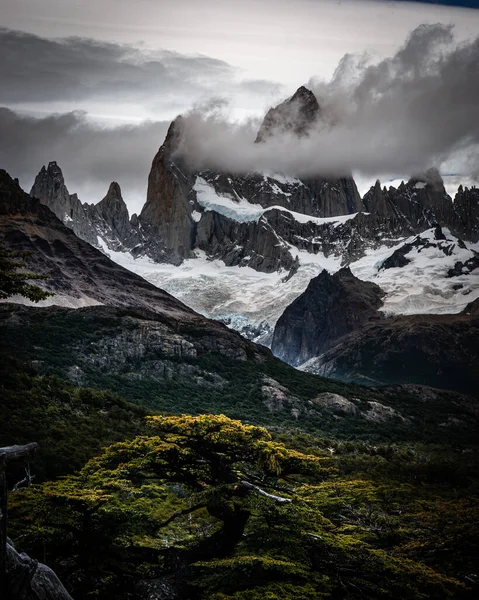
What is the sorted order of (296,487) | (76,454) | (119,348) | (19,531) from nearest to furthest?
1. (19,531)
2. (296,487)
3. (76,454)
4. (119,348)

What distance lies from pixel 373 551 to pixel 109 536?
9.89 m

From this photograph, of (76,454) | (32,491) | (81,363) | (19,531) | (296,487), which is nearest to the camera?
(19,531)

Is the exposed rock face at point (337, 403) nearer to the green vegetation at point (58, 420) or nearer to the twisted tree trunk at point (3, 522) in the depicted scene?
the green vegetation at point (58, 420)

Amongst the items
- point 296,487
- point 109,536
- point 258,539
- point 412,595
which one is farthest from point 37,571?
point 296,487

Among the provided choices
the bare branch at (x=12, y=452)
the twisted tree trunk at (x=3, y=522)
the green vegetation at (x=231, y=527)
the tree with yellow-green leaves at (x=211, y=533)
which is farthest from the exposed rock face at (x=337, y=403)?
the twisted tree trunk at (x=3, y=522)

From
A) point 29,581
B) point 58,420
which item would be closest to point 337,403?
point 58,420

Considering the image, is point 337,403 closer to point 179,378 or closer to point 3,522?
point 179,378

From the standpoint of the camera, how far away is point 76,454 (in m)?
52.0

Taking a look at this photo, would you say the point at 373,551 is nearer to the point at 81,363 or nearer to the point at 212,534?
the point at 212,534

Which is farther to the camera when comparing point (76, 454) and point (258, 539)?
point (76, 454)

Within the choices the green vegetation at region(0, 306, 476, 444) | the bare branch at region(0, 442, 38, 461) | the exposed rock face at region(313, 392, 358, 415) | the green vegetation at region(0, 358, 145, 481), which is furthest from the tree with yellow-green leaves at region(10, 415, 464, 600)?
the exposed rock face at region(313, 392, 358, 415)

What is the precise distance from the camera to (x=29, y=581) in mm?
14289

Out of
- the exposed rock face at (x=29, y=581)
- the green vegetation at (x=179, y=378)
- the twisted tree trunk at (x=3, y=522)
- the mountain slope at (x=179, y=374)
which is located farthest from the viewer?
the mountain slope at (x=179, y=374)

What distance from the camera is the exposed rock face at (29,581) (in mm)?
14125
